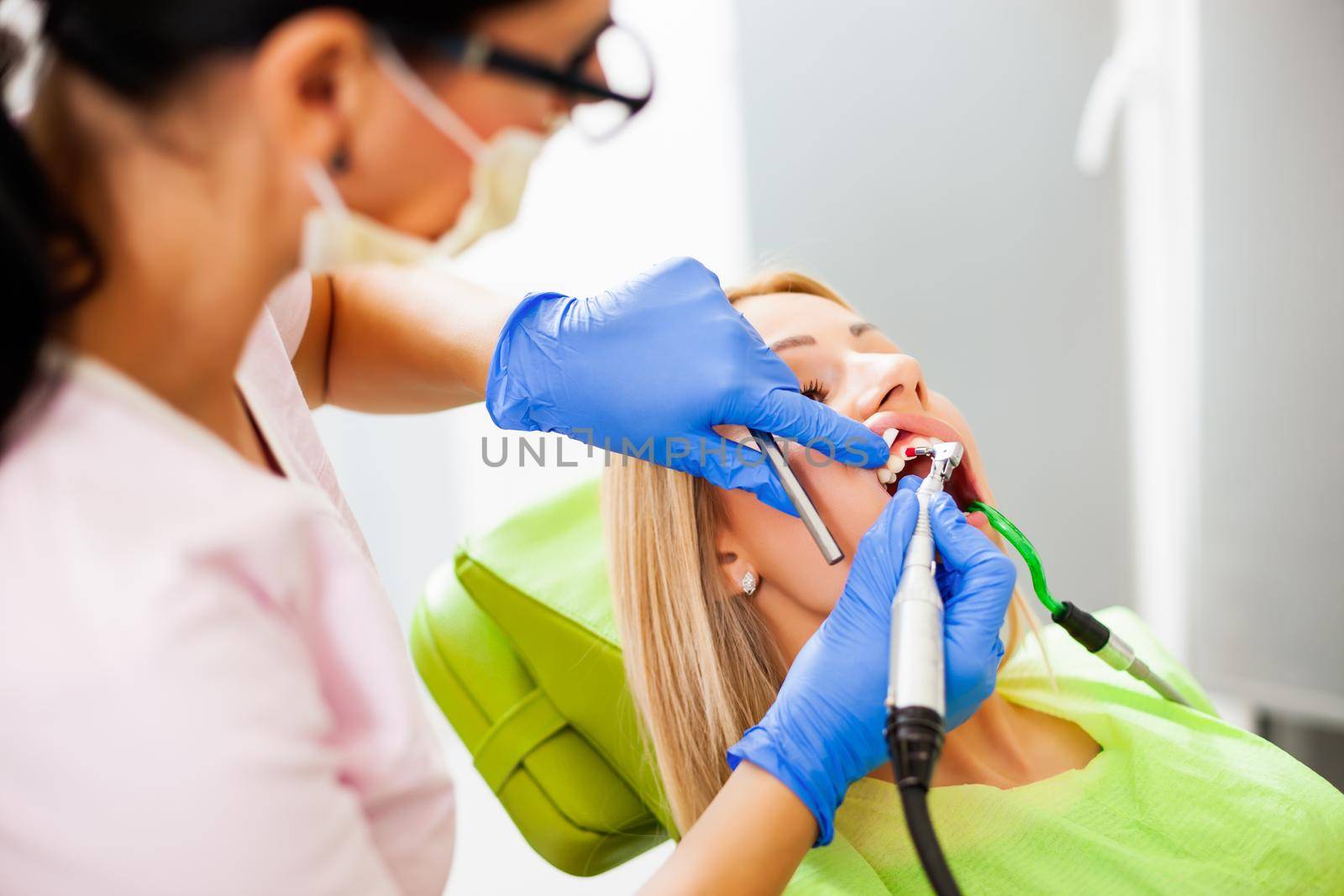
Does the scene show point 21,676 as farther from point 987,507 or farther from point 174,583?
point 987,507

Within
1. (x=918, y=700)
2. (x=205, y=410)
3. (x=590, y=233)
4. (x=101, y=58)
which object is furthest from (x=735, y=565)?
(x=590, y=233)

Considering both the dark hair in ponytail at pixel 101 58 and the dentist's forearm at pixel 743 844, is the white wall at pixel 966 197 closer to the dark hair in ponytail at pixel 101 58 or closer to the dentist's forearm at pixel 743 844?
the dentist's forearm at pixel 743 844

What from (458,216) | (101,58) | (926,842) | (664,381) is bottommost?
(926,842)

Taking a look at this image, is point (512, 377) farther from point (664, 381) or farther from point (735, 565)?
point (735, 565)

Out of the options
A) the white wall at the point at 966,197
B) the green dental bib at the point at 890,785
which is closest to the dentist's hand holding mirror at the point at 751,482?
the green dental bib at the point at 890,785

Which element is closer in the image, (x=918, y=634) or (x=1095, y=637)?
(x=918, y=634)

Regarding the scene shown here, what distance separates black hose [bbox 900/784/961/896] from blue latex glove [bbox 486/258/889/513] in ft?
1.42

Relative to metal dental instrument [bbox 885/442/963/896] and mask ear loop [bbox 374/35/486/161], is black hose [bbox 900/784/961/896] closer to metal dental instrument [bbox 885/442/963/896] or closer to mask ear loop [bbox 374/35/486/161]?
metal dental instrument [bbox 885/442/963/896]

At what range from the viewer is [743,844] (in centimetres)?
94

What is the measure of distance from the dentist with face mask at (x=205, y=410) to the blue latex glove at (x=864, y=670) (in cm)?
32

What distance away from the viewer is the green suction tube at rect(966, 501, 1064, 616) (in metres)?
1.14

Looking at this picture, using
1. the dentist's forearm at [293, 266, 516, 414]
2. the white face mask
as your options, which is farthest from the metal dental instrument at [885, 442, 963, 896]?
the dentist's forearm at [293, 266, 516, 414]

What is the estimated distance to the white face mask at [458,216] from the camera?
661 millimetres

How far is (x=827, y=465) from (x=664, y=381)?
0.65 feet
